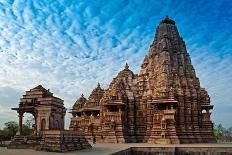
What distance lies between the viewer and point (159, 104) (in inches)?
1270

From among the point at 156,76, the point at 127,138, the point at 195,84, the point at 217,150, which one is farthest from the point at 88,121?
the point at 217,150

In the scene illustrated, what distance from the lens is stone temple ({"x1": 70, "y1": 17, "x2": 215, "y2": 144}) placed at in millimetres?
31219

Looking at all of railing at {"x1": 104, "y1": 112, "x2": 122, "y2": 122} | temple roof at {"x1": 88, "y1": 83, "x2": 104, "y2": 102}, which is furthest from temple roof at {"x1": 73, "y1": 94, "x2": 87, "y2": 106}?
railing at {"x1": 104, "y1": 112, "x2": 122, "y2": 122}

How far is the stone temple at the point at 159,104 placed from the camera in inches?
1229

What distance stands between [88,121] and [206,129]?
1496cm

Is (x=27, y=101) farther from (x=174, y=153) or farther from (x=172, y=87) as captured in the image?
(x=172, y=87)

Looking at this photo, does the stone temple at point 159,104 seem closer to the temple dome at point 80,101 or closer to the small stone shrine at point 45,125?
the temple dome at point 80,101

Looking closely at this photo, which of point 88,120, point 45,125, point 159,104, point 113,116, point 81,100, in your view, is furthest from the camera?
point 81,100

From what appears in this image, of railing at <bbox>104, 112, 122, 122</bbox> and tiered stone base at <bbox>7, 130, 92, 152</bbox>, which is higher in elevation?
railing at <bbox>104, 112, 122, 122</bbox>

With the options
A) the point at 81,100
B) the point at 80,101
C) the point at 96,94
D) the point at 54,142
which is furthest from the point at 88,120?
the point at 54,142

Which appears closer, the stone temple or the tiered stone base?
the tiered stone base

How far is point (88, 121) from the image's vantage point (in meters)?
38.1

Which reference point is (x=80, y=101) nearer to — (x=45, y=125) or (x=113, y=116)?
(x=113, y=116)

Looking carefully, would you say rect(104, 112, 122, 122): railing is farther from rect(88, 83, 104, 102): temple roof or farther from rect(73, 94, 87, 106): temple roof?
rect(73, 94, 87, 106): temple roof
